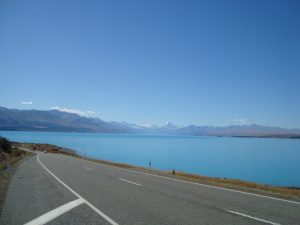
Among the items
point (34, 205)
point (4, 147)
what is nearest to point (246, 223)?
point (34, 205)

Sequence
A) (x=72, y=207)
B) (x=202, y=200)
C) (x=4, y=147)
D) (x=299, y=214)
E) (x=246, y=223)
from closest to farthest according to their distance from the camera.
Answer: (x=246, y=223), (x=299, y=214), (x=72, y=207), (x=202, y=200), (x=4, y=147)

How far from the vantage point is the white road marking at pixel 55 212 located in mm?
8070

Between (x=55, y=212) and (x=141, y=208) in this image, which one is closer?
(x=55, y=212)

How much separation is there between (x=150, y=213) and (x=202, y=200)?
301 centimetres

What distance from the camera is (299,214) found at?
8.77 m

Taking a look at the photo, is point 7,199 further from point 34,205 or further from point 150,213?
point 150,213

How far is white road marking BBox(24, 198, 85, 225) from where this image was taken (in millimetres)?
8070

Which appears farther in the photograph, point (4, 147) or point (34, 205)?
point (4, 147)

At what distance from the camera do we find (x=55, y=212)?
Answer: 9.14 m

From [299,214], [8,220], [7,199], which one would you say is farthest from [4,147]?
[299,214]

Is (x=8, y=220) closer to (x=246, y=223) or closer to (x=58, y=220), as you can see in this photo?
(x=58, y=220)

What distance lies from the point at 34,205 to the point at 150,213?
4088 mm

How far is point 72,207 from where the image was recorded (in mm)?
9875

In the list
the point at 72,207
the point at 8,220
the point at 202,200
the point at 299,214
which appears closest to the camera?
the point at 8,220
